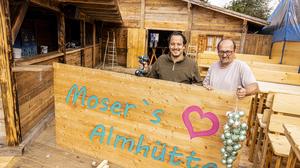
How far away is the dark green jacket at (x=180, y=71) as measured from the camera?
2.29 metres

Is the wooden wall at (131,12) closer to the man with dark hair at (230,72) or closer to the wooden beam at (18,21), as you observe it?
the wooden beam at (18,21)

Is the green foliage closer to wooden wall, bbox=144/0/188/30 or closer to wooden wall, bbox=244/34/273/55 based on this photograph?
wooden wall, bbox=244/34/273/55

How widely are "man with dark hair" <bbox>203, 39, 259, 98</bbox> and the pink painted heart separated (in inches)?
10.2

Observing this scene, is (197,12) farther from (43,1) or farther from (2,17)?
(2,17)

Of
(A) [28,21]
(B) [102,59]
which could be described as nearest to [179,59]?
(A) [28,21]

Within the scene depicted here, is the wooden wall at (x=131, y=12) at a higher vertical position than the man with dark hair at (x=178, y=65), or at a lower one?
higher

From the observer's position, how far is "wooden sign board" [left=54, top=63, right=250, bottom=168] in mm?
2047

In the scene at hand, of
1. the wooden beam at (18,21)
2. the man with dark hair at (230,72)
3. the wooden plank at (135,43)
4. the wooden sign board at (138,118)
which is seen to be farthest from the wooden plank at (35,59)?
the wooden plank at (135,43)

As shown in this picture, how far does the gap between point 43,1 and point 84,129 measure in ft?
7.80

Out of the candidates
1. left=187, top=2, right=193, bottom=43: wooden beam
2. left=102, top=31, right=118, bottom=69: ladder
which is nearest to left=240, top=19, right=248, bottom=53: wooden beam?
left=187, top=2, right=193, bottom=43: wooden beam

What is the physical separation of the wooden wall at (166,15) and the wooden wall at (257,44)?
2.99m

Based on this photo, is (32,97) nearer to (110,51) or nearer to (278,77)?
(278,77)

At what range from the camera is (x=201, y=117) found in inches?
80.6

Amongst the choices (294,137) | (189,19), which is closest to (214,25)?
(189,19)
